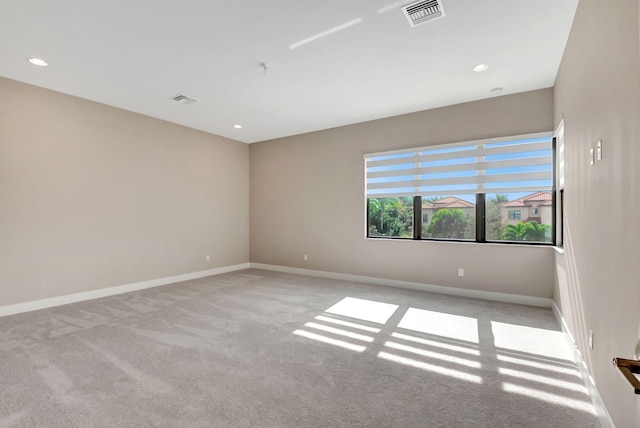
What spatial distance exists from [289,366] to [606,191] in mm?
2447

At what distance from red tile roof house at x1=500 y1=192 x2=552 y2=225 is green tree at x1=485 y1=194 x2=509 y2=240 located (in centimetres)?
5

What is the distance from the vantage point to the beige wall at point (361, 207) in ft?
13.8

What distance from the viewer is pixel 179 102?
14.8 feet

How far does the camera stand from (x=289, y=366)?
2.49 metres

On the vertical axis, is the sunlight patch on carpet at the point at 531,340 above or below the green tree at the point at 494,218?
below

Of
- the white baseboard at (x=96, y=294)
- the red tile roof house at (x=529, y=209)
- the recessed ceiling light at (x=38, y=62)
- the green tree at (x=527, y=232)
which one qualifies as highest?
the recessed ceiling light at (x=38, y=62)

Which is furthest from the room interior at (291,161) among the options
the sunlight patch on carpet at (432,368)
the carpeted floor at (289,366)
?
the sunlight patch on carpet at (432,368)

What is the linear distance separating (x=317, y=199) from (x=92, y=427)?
471 cm

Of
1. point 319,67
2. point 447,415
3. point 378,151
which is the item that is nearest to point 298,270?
point 378,151

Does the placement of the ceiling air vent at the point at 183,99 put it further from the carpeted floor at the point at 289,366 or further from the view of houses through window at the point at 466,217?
the view of houses through window at the point at 466,217

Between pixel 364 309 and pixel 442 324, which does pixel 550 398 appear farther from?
pixel 364 309

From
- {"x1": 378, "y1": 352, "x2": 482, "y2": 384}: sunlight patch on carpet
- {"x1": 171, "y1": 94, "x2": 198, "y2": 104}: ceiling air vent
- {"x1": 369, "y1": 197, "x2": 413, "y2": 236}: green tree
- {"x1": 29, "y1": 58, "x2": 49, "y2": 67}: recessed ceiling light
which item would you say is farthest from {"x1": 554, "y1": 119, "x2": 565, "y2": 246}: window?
{"x1": 29, "y1": 58, "x2": 49, "y2": 67}: recessed ceiling light

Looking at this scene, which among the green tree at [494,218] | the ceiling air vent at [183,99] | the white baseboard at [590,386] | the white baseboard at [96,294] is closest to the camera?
the white baseboard at [590,386]

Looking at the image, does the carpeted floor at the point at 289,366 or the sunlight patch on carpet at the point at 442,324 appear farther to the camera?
the sunlight patch on carpet at the point at 442,324
